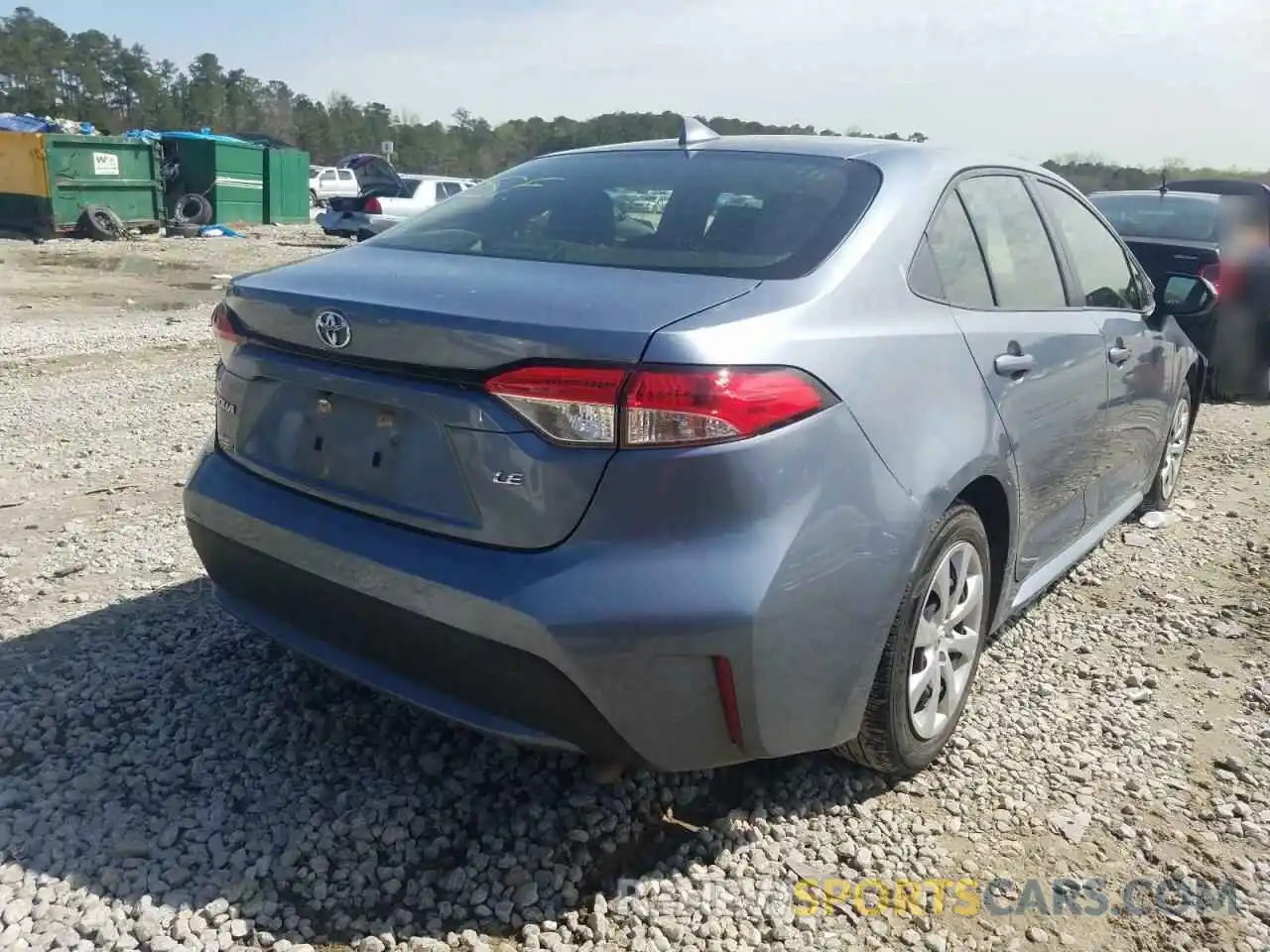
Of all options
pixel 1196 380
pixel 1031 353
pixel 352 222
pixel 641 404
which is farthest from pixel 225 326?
pixel 352 222

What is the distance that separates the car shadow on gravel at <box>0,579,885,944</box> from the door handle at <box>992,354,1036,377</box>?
1.14 meters

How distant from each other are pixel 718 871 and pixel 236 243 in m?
21.2

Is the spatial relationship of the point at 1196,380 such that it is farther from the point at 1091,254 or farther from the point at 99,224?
the point at 99,224

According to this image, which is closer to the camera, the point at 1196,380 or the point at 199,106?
the point at 1196,380

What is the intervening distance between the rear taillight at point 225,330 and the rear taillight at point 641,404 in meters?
0.93

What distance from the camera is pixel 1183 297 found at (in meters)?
4.36

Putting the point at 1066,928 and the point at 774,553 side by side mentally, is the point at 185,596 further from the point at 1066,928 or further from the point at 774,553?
the point at 1066,928

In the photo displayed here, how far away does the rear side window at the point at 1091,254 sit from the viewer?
12.1 feet

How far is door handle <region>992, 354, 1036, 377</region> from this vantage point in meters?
2.87

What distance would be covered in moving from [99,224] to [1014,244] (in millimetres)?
20304

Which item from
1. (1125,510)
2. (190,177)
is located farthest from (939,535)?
(190,177)

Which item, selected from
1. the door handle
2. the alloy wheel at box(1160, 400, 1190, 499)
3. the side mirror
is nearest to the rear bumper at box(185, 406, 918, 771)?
the door handle

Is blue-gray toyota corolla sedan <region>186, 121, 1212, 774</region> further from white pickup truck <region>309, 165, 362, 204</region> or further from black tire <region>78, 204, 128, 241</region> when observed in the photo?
white pickup truck <region>309, 165, 362, 204</region>

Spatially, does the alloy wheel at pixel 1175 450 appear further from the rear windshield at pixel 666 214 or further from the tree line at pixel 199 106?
the tree line at pixel 199 106
